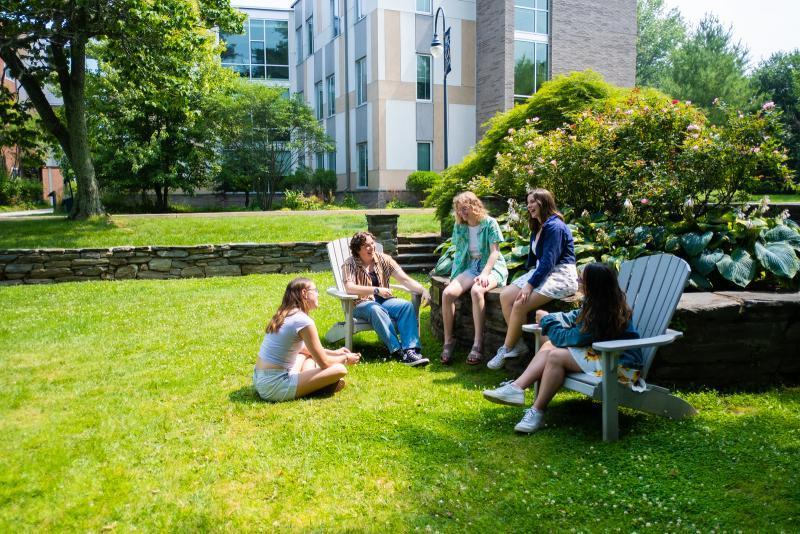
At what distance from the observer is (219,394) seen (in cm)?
496

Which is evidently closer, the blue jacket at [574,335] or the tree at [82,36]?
the blue jacket at [574,335]

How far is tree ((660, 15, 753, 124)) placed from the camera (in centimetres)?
3112

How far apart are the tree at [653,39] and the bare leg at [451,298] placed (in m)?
44.2

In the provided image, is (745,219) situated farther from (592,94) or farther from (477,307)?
(592,94)

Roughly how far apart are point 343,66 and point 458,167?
17.2 m

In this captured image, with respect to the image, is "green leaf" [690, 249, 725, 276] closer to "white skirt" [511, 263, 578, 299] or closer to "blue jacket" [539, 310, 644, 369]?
"white skirt" [511, 263, 578, 299]

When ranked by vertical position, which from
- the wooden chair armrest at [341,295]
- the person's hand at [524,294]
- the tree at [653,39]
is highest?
the tree at [653,39]

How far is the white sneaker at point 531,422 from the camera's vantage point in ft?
13.3

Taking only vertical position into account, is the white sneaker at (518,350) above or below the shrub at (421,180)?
below

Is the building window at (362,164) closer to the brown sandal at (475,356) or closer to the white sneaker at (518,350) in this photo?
the brown sandal at (475,356)

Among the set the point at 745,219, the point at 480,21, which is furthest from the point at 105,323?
the point at 480,21

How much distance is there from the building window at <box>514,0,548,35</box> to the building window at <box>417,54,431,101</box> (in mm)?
3538

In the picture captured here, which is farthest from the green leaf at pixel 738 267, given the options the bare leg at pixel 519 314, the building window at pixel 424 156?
the building window at pixel 424 156

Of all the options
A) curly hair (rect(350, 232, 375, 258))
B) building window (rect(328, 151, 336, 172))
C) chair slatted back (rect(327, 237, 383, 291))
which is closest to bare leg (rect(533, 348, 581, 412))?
curly hair (rect(350, 232, 375, 258))
